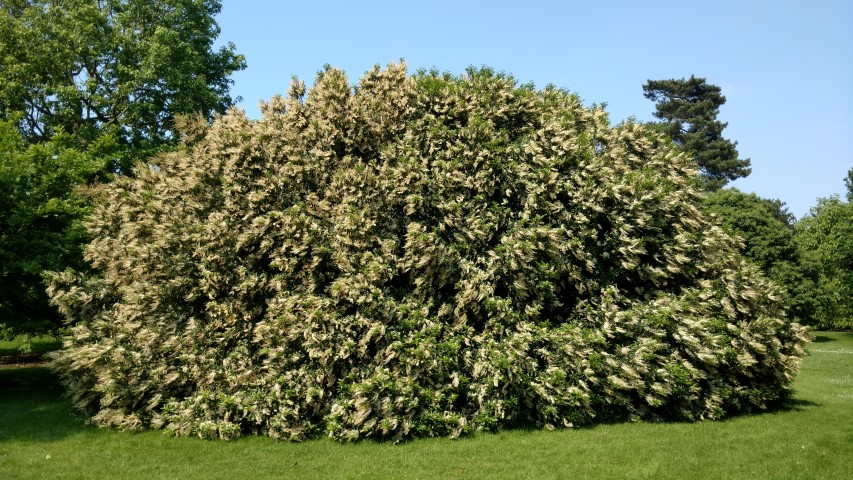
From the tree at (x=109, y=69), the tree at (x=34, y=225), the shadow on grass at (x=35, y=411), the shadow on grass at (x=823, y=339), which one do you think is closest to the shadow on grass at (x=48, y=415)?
the shadow on grass at (x=35, y=411)

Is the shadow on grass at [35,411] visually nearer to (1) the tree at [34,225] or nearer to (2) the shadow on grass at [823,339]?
(1) the tree at [34,225]

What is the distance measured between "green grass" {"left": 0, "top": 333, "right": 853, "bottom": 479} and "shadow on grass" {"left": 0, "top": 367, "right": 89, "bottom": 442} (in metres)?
0.09

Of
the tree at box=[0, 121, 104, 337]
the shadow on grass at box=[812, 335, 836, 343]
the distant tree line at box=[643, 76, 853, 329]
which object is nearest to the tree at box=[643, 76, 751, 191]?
the distant tree line at box=[643, 76, 853, 329]

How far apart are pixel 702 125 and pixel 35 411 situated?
68.6m

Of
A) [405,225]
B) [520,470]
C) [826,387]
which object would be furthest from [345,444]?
[826,387]

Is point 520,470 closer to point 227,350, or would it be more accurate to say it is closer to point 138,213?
point 227,350

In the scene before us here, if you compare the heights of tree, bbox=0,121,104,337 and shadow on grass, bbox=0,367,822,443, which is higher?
tree, bbox=0,121,104,337

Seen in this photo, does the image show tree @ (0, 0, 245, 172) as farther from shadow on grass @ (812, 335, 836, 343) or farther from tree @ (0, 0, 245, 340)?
shadow on grass @ (812, 335, 836, 343)

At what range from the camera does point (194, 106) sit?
26.9 metres

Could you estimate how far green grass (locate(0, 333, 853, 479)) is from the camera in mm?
9438

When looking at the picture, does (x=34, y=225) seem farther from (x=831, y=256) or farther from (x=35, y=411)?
(x=831, y=256)

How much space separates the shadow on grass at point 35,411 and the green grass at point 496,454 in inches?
3.7

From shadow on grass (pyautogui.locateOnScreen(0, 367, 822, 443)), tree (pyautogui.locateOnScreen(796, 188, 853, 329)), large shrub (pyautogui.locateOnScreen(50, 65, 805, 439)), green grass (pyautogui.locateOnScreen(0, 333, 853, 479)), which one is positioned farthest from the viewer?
tree (pyautogui.locateOnScreen(796, 188, 853, 329))

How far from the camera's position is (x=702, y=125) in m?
66.0
